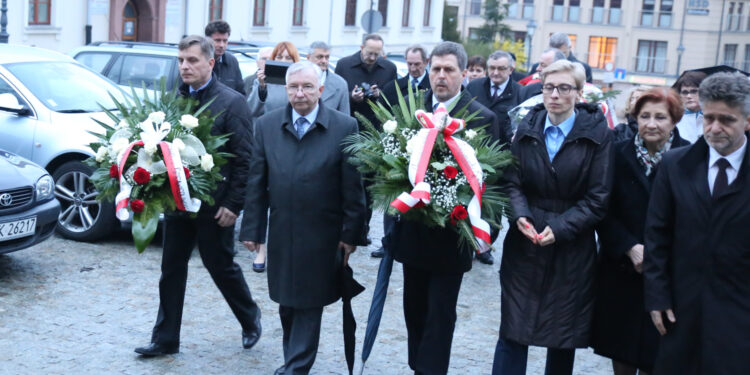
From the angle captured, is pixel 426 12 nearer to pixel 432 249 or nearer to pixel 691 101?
pixel 691 101

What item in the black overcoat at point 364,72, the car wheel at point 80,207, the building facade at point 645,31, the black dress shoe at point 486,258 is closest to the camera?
the car wheel at point 80,207

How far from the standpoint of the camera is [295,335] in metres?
6.01

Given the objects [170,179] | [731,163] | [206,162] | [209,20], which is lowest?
[170,179]

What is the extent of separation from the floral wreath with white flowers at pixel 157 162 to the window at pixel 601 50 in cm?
6702

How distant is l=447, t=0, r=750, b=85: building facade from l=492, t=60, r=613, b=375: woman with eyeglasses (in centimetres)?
6566

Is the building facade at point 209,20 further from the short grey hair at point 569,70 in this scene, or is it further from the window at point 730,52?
the window at point 730,52

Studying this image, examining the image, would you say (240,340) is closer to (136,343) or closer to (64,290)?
(136,343)

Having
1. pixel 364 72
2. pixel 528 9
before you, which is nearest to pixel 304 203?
pixel 364 72

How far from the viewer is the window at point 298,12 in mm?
36031

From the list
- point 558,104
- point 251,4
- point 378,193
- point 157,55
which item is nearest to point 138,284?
point 378,193

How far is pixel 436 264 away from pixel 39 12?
64.3 ft

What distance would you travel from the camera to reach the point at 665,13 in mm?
69812

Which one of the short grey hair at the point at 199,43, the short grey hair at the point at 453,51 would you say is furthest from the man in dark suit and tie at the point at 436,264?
the short grey hair at the point at 199,43

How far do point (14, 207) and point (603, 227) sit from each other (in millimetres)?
5076
